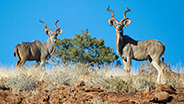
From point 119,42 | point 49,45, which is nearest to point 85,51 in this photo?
point 49,45

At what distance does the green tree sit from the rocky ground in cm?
1478

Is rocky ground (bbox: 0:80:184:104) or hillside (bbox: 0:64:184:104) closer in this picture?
rocky ground (bbox: 0:80:184:104)

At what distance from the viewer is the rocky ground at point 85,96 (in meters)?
8.86

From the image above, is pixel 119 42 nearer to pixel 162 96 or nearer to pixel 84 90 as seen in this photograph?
pixel 84 90

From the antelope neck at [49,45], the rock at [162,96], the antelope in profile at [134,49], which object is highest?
the antelope neck at [49,45]

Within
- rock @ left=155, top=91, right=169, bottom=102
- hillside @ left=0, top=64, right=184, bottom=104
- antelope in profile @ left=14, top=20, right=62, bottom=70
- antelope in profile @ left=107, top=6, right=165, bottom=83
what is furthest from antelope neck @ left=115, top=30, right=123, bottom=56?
antelope in profile @ left=14, top=20, right=62, bottom=70

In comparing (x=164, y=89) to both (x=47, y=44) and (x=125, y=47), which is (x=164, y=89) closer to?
(x=125, y=47)

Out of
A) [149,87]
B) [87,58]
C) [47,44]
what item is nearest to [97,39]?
[87,58]

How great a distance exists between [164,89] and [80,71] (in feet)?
14.0

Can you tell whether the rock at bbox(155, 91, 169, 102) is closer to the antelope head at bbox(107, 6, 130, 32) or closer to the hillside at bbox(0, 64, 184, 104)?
the hillside at bbox(0, 64, 184, 104)

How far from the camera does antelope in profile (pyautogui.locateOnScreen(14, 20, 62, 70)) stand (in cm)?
1591

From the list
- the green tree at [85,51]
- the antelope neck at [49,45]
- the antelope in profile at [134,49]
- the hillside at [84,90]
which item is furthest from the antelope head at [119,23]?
the green tree at [85,51]

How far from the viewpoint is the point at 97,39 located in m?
25.6

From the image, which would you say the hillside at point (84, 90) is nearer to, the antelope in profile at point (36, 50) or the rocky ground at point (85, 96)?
the rocky ground at point (85, 96)
